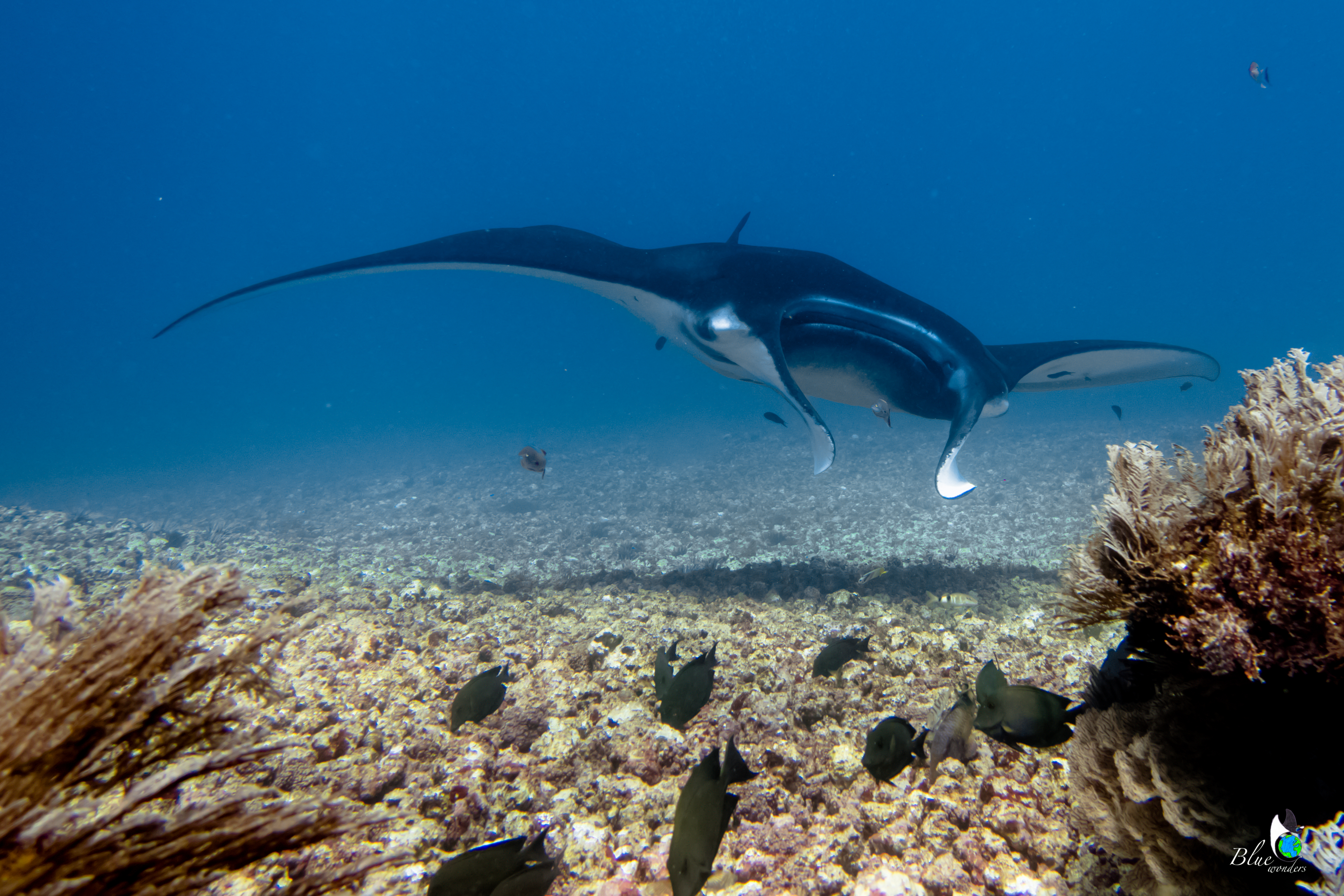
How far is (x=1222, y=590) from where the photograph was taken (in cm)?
142

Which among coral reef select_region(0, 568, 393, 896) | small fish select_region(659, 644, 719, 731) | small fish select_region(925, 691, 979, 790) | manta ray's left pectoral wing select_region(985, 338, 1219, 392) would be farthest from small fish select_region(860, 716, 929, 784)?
manta ray's left pectoral wing select_region(985, 338, 1219, 392)

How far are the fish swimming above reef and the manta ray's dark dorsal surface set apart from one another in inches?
83.6

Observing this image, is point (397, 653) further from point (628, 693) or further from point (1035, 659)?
point (1035, 659)

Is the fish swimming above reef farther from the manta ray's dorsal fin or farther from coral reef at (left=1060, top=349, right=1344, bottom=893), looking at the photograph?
the manta ray's dorsal fin

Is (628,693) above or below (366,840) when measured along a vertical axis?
above

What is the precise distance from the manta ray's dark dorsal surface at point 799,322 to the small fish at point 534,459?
7.75 feet

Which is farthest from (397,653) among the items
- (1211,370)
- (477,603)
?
(1211,370)

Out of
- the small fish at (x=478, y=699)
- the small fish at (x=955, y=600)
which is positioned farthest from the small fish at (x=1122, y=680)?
the small fish at (x=955, y=600)

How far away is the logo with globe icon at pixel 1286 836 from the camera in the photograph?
126 cm

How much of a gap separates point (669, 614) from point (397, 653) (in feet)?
7.01

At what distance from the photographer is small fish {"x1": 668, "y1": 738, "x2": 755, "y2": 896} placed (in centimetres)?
169

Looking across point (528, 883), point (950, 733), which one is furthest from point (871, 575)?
point (528, 883)

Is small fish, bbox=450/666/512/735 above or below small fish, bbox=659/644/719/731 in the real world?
below

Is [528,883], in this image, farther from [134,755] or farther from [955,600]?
[955,600]
